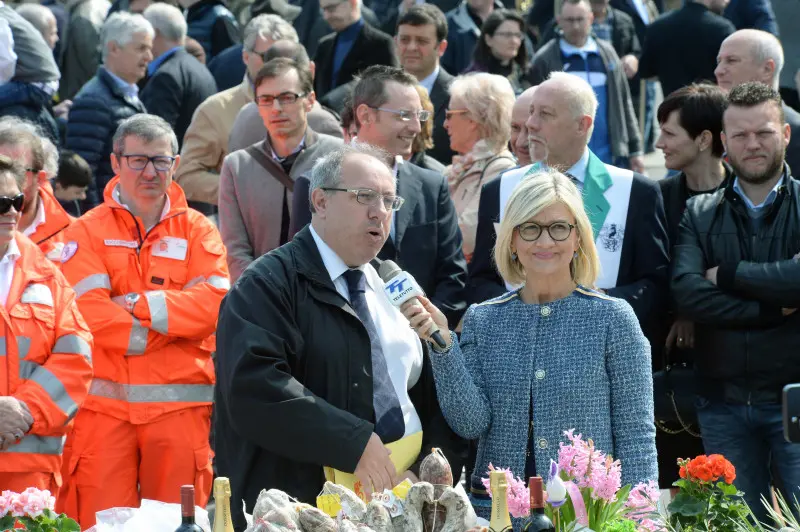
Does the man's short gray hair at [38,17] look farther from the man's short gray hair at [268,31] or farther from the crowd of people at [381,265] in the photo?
the man's short gray hair at [268,31]

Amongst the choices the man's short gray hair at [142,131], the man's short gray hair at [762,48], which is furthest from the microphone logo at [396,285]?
the man's short gray hair at [762,48]

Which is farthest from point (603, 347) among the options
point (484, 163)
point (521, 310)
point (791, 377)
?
point (484, 163)

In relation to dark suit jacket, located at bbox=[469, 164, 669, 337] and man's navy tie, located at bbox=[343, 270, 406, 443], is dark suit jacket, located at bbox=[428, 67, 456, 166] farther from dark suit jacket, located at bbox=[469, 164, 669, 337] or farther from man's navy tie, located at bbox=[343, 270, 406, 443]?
man's navy tie, located at bbox=[343, 270, 406, 443]

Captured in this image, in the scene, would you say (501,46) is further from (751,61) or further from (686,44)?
(751,61)

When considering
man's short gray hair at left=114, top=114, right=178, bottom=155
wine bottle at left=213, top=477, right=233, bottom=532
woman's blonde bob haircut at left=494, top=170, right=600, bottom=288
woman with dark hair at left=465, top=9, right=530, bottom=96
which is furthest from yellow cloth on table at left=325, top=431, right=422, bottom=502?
woman with dark hair at left=465, top=9, right=530, bottom=96

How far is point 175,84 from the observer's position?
984cm

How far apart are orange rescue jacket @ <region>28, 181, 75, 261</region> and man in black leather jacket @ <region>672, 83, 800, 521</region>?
3.10 meters

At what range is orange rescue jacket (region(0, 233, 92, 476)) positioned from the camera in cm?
577

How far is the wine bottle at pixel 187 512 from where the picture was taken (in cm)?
353

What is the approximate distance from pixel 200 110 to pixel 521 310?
4.69 metres

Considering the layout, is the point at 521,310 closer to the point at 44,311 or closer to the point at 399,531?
the point at 399,531

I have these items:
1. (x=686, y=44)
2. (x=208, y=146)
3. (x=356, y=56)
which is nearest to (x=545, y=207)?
(x=208, y=146)

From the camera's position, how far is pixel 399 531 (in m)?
3.60

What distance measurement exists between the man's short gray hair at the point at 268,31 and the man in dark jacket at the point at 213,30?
8.41 ft
